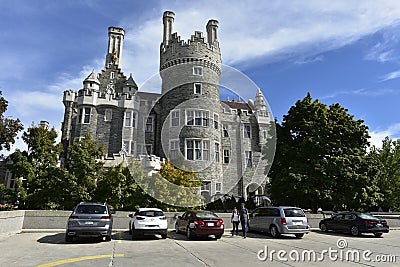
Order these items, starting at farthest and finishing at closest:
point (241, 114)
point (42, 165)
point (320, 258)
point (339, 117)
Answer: point (241, 114) → point (339, 117) → point (42, 165) → point (320, 258)

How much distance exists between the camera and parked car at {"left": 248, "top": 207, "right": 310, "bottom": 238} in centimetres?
1455

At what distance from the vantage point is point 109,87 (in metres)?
31.6

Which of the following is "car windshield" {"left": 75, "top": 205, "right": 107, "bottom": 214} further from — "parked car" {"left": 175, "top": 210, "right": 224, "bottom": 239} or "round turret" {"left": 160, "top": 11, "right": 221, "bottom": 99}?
"round turret" {"left": 160, "top": 11, "right": 221, "bottom": 99}

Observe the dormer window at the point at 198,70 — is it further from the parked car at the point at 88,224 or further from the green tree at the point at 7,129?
the parked car at the point at 88,224

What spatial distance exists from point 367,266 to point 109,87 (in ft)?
95.4

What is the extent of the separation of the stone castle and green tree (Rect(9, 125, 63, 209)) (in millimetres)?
8404

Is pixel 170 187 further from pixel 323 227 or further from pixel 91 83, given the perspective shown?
pixel 91 83

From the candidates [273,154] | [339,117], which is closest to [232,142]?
[273,154]

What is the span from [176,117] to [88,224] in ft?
62.7

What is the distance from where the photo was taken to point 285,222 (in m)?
14.6

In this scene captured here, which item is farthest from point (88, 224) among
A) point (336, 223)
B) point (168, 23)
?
point (168, 23)

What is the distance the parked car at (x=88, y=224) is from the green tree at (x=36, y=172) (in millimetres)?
7235

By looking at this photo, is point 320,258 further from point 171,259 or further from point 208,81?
point 208,81

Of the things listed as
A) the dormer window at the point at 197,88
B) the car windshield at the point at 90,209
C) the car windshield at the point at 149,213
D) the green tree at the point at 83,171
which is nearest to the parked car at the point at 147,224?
the car windshield at the point at 149,213
